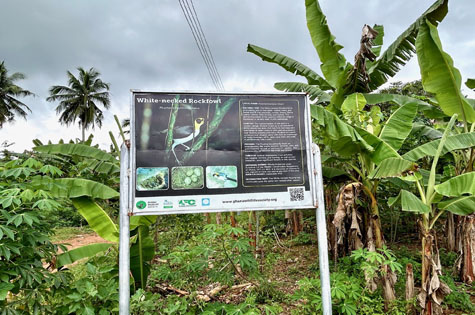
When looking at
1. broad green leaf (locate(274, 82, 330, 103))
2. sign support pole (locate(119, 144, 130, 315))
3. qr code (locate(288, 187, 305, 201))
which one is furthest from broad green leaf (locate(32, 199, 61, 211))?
broad green leaf (locate(274, 82, 330, 103))

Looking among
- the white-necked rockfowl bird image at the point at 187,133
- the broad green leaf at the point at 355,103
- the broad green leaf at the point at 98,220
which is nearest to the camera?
the white-necked rockfowl bird image at the point at 187,133

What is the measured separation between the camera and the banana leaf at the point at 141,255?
363 cm

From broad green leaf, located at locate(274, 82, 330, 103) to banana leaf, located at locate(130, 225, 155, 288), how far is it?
12.7ft

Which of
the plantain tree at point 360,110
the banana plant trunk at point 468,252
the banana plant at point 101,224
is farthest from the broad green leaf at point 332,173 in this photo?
the banana plant at point 101,224

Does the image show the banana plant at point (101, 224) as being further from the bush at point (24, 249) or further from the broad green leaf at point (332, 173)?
the broad green leaf at point (332, 173)

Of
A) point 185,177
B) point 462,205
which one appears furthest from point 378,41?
point 185,177

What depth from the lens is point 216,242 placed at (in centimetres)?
392

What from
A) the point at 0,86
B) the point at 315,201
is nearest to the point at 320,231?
the point at 315,201

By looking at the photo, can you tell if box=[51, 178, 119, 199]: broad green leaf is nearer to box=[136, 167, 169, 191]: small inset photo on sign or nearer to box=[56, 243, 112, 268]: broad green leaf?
box=[56, 243, 112, 268]: broad green leaf

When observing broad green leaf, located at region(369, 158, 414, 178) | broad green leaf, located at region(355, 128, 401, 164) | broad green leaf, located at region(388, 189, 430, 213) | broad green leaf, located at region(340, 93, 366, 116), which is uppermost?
broad green leaf, located at region(340, 93, 366, 116)

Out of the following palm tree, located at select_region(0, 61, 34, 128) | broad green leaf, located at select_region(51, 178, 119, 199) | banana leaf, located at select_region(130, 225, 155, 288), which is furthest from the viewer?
palm tree, located at select_region(0, 61, 34, 128)

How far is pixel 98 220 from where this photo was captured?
355cm

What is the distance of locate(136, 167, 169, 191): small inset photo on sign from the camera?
2621 millimetres

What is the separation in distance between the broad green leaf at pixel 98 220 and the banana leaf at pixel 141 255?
268mm
